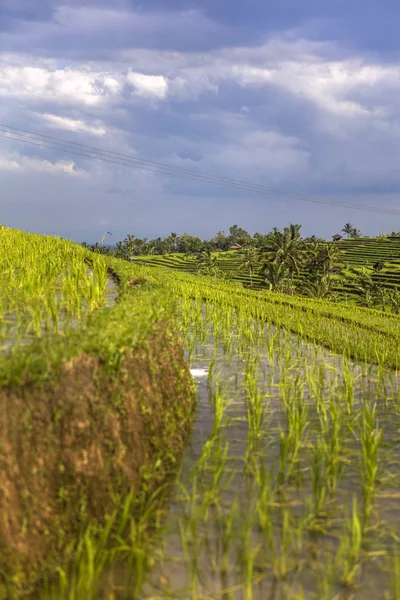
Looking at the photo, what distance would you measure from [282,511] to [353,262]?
268ft

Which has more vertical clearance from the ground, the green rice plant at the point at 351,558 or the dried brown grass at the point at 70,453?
the dried brown grass at the point at 70,453

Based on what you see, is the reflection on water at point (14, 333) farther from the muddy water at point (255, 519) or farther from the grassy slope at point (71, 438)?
the muddy water at point (255, 519)

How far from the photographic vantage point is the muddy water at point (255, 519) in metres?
3.19

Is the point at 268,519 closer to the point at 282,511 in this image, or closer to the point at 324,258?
the point at 282,511

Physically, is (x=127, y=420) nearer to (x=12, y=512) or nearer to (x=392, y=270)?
(x=12, y=512)

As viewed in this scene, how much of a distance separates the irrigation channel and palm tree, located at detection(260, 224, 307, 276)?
4443cm

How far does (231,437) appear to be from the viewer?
540 cm

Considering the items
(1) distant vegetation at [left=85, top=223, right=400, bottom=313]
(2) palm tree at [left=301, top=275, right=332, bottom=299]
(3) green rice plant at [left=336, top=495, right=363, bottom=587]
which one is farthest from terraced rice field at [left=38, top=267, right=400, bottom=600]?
(2) palm tree at [left=301, top=275, right=332, bottom=299]

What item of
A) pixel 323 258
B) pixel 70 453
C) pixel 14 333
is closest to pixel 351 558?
pixel 70 453

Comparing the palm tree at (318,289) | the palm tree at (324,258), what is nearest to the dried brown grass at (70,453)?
the palm tree at (318,289)

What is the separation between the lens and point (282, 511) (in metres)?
3.99

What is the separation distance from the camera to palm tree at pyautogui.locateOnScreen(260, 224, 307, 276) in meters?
50.7

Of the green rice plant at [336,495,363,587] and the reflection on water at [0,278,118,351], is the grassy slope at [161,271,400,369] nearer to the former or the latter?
the reflection on water at [0,278,118,351]

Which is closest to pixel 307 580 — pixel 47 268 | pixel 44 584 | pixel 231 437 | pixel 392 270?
pixel 44 584
